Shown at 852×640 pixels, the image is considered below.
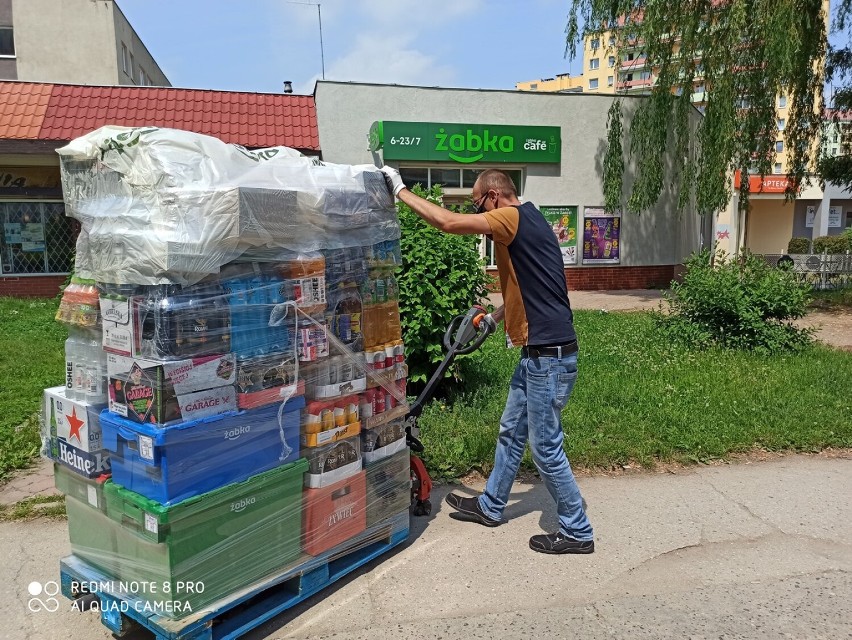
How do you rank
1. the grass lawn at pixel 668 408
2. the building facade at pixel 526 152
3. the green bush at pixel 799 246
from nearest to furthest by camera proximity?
the grass lawn at pixel 668 408 < the building facade at pixel 526 152 < the green bush at pixel 799 246

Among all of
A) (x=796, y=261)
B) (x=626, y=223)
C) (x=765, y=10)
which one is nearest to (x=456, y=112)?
(x=626, y=223)

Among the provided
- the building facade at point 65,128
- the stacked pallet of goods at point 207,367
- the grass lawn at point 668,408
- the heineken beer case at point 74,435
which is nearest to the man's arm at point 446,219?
the stacked pallet of goods at point 207,367

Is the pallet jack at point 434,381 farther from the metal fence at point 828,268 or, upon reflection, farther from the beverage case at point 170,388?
the metal fence at point 828,268

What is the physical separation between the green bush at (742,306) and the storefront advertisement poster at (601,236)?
336 inches

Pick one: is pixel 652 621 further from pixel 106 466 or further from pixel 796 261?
pixel 796 261

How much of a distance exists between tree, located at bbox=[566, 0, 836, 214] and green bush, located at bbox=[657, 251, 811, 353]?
561cm

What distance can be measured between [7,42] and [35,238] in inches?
355

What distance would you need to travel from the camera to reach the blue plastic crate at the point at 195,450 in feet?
8.51

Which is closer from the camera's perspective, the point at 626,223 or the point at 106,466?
the point at 106,466

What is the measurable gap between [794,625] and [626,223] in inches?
623

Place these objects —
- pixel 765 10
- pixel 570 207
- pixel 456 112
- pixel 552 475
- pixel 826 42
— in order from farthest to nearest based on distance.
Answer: pixel 570 207 < pixel 456 112 < pixel 826 42 < pixel 765 10 < pixel 552 475

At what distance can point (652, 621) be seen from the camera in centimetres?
306


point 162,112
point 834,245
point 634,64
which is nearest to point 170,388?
point 162,112

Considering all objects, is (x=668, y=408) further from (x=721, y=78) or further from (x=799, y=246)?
(x=799, y=246)
